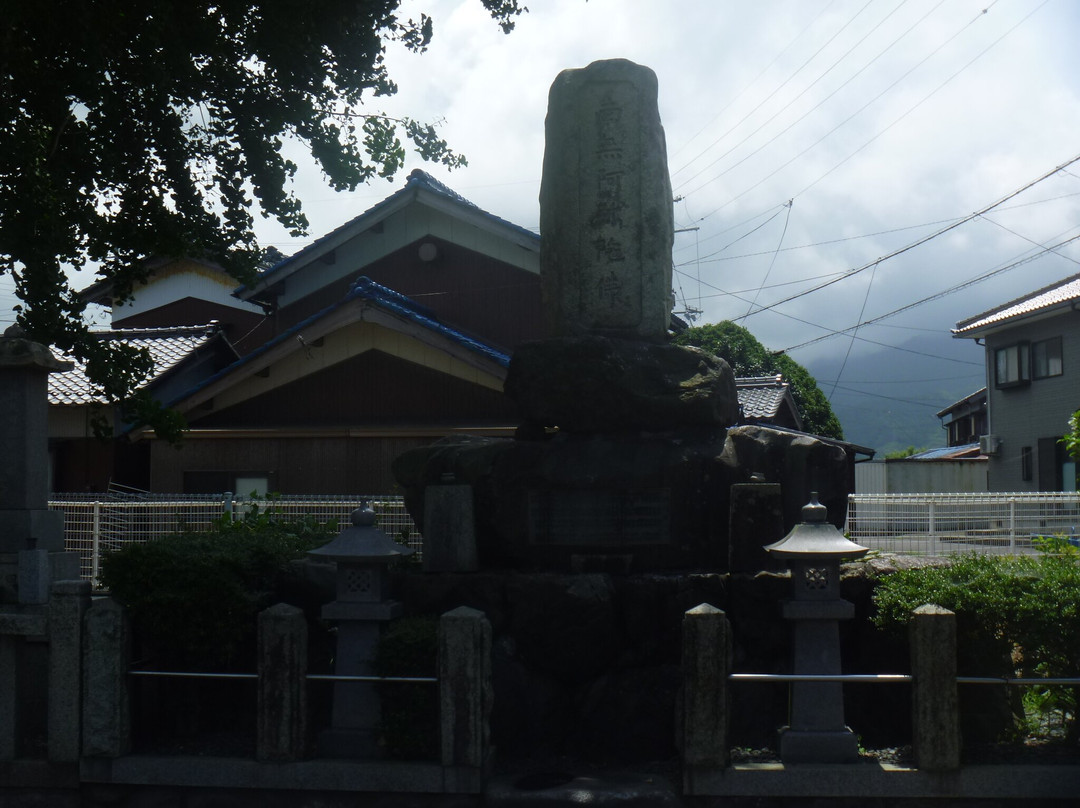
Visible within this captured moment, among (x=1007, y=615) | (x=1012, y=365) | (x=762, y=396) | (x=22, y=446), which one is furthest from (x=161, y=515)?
(x=1012, y=365)

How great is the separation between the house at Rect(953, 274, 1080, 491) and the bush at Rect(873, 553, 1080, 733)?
21.4 m

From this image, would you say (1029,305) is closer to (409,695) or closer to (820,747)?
(820,747)

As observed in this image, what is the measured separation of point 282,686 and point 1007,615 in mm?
4873

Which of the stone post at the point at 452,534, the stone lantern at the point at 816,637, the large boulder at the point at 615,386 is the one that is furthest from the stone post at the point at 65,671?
the stone lantern at the point at 816,637

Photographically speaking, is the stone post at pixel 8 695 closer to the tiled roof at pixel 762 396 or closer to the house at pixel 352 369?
the house at pixel 352 369

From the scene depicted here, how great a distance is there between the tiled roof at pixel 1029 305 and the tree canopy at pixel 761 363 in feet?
20.1

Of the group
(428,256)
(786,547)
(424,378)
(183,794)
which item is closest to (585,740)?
(786,547)

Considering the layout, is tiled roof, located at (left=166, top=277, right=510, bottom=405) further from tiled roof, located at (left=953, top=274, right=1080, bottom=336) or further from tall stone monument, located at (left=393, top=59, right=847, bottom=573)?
tiled roof, located at (left=953, top=274, right=1080, bottom=336)

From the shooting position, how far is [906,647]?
7465 millimetres

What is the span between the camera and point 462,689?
6.70 m

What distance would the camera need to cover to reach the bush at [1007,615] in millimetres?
6707

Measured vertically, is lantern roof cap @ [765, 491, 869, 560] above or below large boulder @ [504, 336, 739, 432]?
below

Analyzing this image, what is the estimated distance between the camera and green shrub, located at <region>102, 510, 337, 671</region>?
300 inches

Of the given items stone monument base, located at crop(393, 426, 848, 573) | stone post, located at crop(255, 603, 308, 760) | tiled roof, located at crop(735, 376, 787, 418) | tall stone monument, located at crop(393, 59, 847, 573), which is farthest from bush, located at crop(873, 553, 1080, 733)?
tiled roof, located at crop(735, 376, 787, 418)
